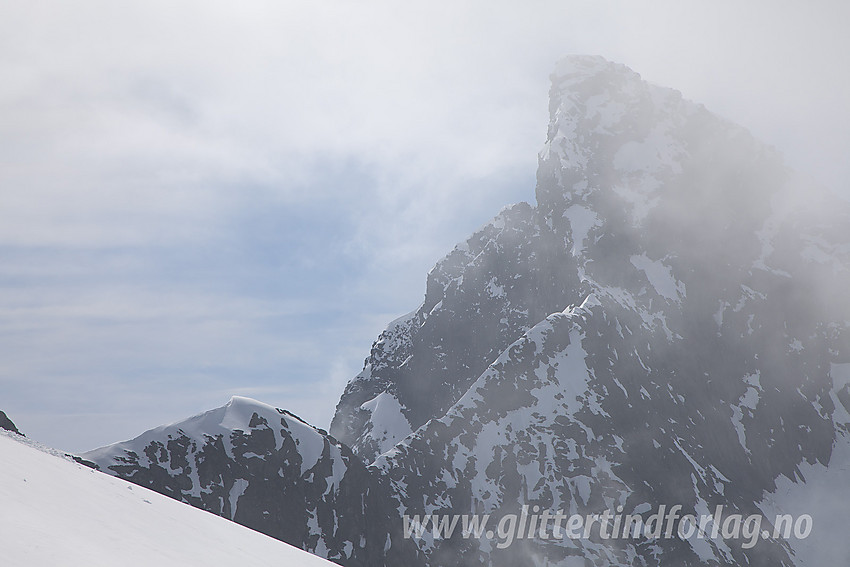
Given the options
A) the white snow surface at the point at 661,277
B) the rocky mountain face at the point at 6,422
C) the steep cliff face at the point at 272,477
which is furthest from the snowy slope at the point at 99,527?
the white snow surface at the point at 661,277

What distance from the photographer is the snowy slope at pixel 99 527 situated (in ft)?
29.4

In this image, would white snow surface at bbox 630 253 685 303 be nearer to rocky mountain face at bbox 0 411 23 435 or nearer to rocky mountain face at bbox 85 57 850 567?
rocky mountain face at bbox 85 57 850 567

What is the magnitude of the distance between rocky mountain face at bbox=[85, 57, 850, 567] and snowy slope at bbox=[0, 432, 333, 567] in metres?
82.5

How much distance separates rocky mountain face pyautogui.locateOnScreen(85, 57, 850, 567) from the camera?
338ft

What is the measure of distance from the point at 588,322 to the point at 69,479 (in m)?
128

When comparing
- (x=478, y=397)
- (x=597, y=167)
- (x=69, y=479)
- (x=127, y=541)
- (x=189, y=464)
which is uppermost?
(x=597, y=167)

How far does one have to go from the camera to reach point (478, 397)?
126 metres

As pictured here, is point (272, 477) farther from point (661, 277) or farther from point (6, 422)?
point (661, 277)

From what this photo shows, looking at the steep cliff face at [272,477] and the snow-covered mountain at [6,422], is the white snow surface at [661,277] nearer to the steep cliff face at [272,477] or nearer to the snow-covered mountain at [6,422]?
the steep cliff face at [272,477]

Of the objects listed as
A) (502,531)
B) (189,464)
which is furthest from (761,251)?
(189,464)

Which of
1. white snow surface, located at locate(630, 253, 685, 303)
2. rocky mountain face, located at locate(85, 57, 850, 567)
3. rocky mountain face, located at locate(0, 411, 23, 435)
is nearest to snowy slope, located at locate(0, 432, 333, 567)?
rocky mountain face, located at locate(0, 411, 23, 435)

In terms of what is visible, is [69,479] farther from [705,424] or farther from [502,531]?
[705,424]

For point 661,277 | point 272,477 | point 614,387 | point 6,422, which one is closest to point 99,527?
point 6,422

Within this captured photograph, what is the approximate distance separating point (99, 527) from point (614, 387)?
129051 millimetres
